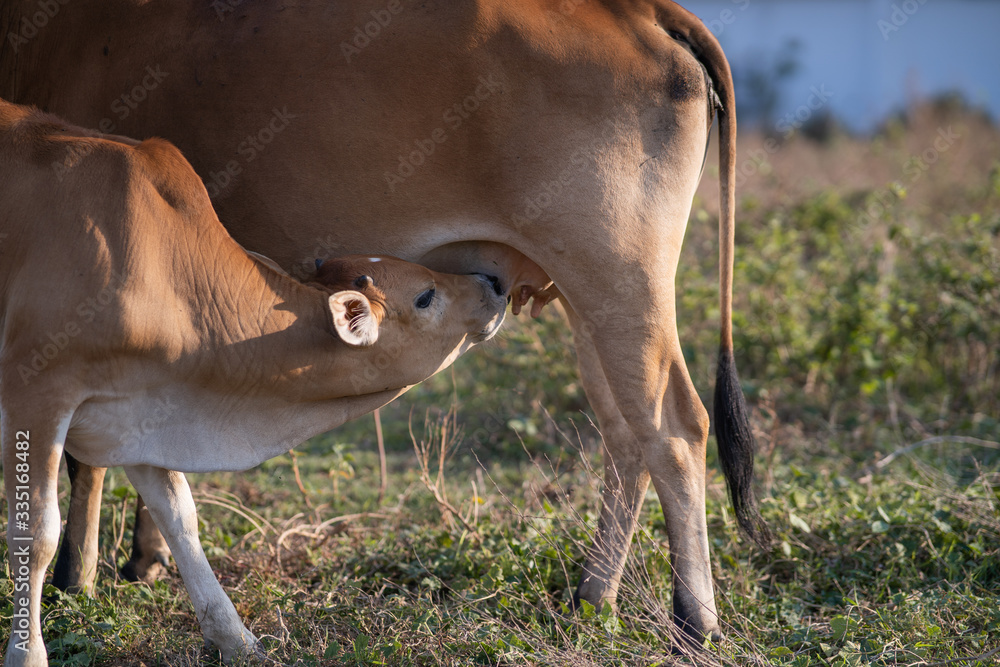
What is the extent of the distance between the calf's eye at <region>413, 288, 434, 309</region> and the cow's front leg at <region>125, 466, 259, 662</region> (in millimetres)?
1067

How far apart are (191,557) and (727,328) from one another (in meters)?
2.22

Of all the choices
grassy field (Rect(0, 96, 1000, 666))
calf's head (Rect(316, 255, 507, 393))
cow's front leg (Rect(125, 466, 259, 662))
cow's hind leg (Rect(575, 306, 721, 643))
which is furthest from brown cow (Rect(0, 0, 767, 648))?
cow's front leg (Rect(125, 466, 259, 662))

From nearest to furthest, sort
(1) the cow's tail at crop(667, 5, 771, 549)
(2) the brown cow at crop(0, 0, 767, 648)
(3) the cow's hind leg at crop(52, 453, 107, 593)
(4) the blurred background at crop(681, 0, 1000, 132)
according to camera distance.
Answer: (2) the brown cow at crop(0, 0, 767, 648)
(1) the cow's tail at crop(667, 5, 771, 549)
(3) the cow's hind leg at crop(52, 453, 107, 593)
(4) the blurred background at crop(681, 0, 1000, 132)

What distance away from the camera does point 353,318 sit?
3.15m

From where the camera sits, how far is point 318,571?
→ 3814 millimetres

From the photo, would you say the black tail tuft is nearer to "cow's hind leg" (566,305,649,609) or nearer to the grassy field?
the grassy field

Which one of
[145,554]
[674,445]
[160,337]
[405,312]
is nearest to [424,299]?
[405,312]

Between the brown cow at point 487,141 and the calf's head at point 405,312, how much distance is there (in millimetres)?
159

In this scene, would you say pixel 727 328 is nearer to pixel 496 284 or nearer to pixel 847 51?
pixel 496 284

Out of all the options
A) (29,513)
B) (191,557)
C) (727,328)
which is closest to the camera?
(29,513)

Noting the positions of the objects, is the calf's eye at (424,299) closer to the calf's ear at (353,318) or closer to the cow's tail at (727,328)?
the calf's ear at (353,318)

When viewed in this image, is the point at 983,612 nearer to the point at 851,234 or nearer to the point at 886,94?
the point at 851,234

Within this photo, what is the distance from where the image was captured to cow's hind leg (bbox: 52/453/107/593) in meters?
3.62

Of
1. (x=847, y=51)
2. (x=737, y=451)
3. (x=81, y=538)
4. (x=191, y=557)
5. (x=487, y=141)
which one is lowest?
(x=847, y=51)
